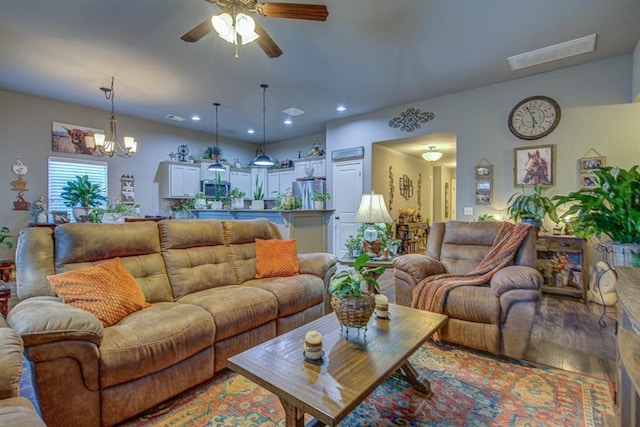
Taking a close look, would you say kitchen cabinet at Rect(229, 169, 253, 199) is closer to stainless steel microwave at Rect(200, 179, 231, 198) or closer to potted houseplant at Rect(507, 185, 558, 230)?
stainless steel microwave at Rect(200, 179, 231, 198)

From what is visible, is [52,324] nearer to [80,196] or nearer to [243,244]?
[243,244]

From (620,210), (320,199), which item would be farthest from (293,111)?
(620,210)

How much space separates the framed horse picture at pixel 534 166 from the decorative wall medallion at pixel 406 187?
112 inches

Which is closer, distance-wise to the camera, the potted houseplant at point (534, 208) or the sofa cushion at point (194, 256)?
the sofa cushion at point (194, 256)

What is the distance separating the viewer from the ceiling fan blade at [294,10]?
7.14 feet

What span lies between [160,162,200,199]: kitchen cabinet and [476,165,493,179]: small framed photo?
19.2ft

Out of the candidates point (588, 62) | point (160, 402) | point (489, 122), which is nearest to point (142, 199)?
point (160, 402)

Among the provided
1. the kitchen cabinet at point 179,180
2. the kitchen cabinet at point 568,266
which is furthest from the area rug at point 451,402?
the kitchen cabinet at point 179,180

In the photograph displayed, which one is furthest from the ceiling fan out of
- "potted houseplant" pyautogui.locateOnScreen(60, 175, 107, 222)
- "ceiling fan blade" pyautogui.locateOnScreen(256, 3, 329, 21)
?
"potted houseplant" pyautogui.locateOnScreen(60, 175, 107, 222)

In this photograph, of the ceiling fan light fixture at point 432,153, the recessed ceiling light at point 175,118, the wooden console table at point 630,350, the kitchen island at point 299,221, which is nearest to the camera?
the wooden console table at point 630,350

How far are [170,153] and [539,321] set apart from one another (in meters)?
7.24

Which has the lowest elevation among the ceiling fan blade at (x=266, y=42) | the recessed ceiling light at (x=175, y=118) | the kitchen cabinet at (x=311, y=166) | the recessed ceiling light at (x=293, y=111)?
the kitchen cabinet at (x=311, y=166)

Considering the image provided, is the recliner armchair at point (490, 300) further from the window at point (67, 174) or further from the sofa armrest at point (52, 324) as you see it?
the window at point (67, 174)

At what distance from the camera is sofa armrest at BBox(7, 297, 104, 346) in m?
1.32
